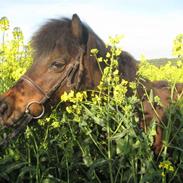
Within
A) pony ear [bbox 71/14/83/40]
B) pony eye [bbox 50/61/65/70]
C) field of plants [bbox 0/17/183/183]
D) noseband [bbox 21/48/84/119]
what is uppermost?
pony ear [bbox 71/14/83/40]

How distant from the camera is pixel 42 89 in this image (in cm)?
385

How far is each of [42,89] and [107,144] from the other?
33.3 inches

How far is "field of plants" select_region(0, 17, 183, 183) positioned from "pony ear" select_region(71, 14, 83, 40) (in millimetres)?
519

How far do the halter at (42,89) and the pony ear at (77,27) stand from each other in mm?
159

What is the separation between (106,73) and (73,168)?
3.59 ft

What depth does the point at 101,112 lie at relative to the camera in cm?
333

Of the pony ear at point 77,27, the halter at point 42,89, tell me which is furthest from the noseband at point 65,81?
the pony ear at point 77,27

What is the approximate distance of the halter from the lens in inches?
150

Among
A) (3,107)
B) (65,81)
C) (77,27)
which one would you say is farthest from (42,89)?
(77,27)

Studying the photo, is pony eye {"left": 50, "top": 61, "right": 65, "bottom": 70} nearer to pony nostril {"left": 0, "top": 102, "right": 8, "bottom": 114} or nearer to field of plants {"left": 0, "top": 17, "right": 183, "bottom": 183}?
field of plants {"left": 0, "top": 17, "right": 183, "bottom": 183}

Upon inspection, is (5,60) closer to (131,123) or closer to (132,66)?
(132,66)

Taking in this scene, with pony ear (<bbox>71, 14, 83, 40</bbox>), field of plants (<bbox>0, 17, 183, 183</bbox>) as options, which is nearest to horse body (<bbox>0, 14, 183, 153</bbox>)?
pony ear (<bbox>71, 14, 83, 40</bbox>)

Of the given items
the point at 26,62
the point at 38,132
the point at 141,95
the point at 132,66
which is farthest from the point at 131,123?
the point at 26,62

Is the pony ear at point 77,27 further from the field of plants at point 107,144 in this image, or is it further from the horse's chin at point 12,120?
the horse's chin at point 12,120
